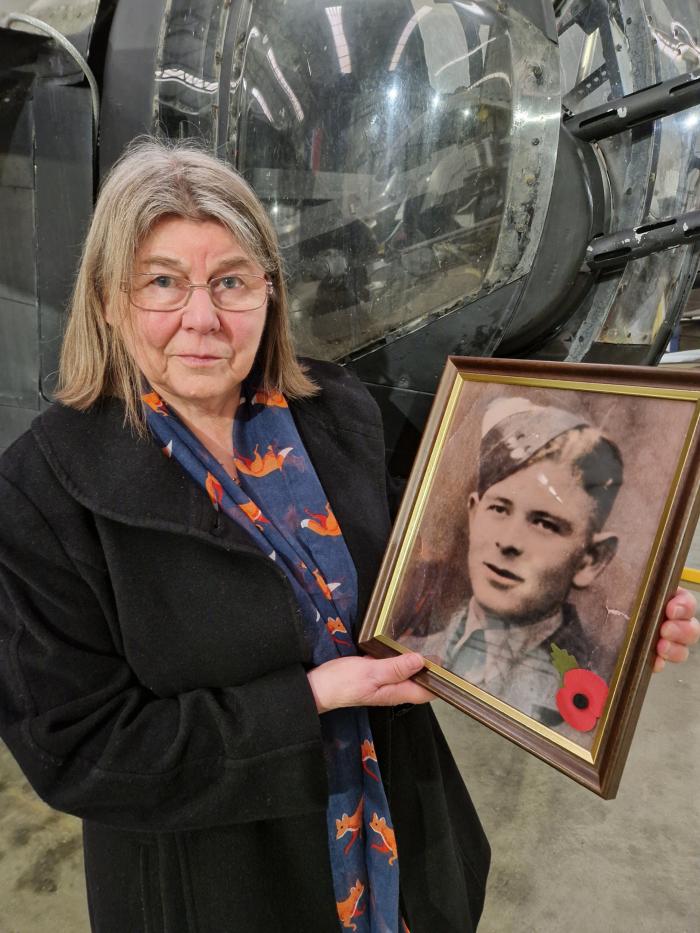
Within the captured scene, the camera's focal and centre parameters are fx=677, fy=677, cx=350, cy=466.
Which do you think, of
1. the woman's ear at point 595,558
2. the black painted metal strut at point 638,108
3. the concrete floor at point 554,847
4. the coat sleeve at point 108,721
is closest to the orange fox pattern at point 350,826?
the coat sleeve at point 108,721

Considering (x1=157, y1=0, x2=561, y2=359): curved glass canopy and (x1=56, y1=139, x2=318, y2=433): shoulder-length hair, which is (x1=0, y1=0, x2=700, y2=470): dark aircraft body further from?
(x1=56, y1=139, x2=318, y2=433): shoulder-length hair

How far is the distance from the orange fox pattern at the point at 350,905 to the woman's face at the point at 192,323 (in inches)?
33.5

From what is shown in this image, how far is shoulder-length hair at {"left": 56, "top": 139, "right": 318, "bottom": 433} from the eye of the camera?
0.94m

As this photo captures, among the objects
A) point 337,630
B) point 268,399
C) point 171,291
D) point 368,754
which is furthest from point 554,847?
point 171,291

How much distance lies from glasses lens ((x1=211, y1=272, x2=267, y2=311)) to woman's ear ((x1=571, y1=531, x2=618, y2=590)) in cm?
59

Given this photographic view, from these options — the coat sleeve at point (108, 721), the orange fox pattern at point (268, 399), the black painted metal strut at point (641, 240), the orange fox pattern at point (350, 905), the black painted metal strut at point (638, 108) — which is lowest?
the orange fox pattern at point (350, 905)

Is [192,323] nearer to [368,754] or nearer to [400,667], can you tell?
[400,667]

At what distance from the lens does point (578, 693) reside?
846 millimetres

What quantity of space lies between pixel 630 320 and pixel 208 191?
1.32m

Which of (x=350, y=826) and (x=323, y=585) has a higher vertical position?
(x=323, y=585)

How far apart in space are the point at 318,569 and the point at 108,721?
36 centimetres

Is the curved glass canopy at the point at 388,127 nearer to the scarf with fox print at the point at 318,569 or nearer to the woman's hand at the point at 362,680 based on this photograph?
the scarf with fox print at the point at 318,569

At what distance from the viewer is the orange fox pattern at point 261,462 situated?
1087 millimetres

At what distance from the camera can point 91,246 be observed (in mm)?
989
